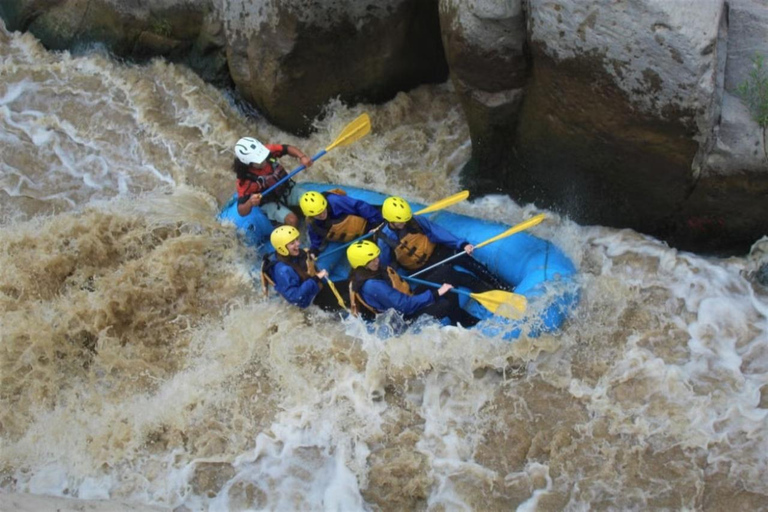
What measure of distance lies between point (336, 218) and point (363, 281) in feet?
2.56

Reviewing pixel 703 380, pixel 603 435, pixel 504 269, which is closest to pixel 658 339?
pixel 703 380

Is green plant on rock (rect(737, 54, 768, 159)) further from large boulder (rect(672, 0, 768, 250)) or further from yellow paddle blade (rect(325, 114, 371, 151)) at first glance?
yellow paddle blade (rect(325, 114, 371, 151))

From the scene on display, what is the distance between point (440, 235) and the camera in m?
5.39

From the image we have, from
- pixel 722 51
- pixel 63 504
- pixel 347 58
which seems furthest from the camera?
pixel 347 58

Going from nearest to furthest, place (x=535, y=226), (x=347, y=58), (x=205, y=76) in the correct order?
(x=535, y=226) → (x=347, y=58) → (x=205, y=76)

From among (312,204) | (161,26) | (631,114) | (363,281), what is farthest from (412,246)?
(161,26)

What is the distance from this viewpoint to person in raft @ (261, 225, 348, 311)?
17.2 ft

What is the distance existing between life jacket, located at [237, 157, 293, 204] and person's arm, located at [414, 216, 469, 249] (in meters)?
1.19

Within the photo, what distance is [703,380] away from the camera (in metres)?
4.48

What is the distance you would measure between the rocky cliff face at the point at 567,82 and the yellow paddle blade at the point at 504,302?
1.16 metres

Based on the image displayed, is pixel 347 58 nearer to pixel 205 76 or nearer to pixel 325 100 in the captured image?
pixel 325 100

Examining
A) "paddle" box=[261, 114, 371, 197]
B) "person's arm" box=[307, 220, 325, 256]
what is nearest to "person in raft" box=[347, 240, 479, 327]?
"person's arm" box=[307, 220, 325, 256]

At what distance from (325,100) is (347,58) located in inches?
17.1

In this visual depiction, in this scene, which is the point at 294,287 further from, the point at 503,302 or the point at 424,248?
the point at 503,302
